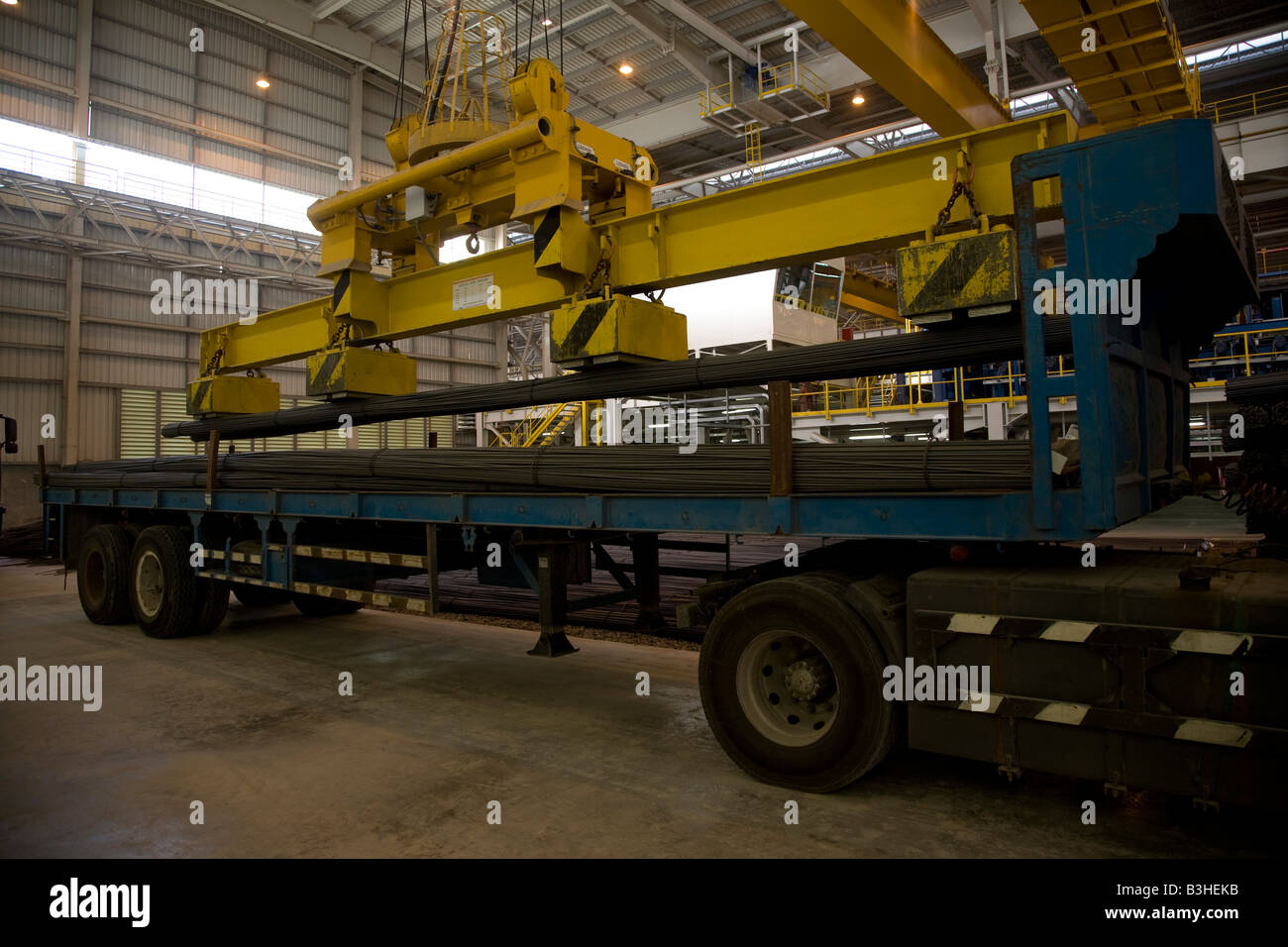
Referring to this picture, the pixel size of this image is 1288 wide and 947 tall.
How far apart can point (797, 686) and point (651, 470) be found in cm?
137

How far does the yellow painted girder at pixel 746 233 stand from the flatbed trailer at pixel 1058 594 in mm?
1017

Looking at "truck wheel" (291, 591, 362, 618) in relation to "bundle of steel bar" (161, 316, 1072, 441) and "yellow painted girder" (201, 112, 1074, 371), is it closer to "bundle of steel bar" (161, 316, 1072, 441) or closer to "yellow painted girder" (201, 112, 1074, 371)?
"bundle of steel bar" (161, 316, 1072, 441)

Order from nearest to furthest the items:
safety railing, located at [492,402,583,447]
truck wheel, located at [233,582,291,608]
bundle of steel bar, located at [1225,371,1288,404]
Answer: bundle of steel bar, located at [1225,371,1288,404], truck wheel, located at [233,582,291,608], safety railing, located at [492,402,583,447]

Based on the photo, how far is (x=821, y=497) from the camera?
3.68 metres

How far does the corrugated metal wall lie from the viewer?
19812mm

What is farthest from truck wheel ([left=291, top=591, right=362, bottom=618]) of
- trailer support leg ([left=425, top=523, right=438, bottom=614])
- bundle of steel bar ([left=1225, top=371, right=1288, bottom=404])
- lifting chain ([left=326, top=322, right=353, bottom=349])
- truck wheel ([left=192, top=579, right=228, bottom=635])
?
bundle of steel bar ([left=1225, top=371, right=1288, bottom=404])

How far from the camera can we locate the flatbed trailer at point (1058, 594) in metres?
2.76

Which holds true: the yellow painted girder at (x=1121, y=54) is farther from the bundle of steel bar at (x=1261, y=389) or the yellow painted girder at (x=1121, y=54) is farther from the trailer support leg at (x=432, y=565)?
the trailer support leg at (x=432, y=565)

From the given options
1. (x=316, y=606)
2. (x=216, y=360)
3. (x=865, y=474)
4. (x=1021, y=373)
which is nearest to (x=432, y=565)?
(x=865, y=474)

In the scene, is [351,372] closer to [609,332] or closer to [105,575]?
[609,332]

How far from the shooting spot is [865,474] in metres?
3.58

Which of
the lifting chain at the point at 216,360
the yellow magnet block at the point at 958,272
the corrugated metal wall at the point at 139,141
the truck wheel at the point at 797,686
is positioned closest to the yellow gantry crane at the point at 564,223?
the yellow magnet block at the point at 958,272

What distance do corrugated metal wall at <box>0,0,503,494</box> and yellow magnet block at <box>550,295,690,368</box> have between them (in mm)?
20701
